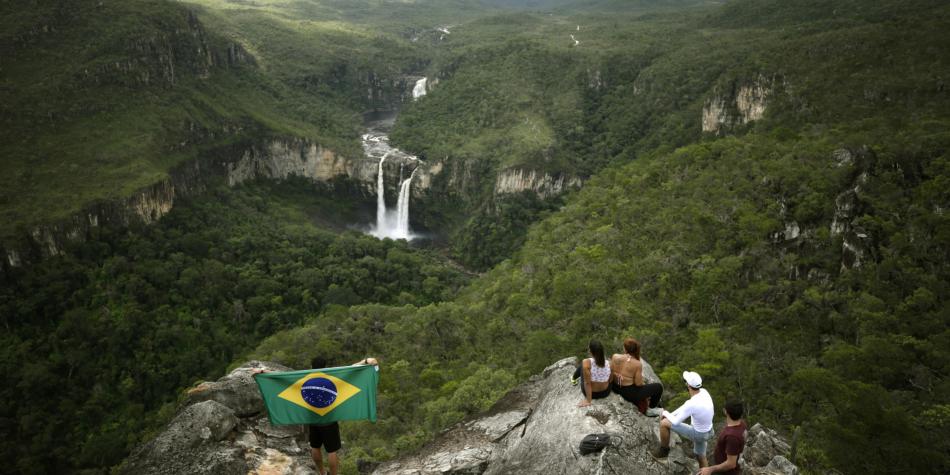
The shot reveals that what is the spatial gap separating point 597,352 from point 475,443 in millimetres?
4100

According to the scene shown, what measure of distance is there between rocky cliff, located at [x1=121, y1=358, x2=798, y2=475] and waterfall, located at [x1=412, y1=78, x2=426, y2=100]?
130 meters

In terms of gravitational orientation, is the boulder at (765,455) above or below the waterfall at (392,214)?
above

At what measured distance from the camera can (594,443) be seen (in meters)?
10.7

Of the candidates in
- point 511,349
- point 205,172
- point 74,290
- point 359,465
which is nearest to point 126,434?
point 74,290

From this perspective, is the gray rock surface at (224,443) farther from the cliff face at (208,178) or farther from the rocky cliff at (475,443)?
the cliff face at (208,178)

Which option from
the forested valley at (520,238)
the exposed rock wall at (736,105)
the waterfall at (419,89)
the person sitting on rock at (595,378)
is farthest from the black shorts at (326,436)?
the waterfall at (419,89)

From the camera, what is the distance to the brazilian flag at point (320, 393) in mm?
11281

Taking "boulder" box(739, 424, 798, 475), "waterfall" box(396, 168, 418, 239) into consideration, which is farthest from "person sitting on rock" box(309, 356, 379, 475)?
"waterfall" box(396, 168, 418, 239)

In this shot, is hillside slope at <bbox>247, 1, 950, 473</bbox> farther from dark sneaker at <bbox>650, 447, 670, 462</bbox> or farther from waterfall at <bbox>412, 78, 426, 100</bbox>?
waterfall at <bbox>412, 78, 426, 100</bbox>

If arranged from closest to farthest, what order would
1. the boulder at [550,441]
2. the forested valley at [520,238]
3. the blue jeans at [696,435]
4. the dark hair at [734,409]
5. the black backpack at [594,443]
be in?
the dark hair at [734,409] < the black backpack at [594,443] < the boulder at [550,441] < the blue jeans at [696,435] < the forested valley at [520,238]

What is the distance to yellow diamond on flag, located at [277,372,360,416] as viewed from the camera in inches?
444

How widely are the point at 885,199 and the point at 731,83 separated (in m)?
43.4

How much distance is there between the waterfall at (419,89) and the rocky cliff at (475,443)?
428 ft

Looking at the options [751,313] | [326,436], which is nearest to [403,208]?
[751,313]
